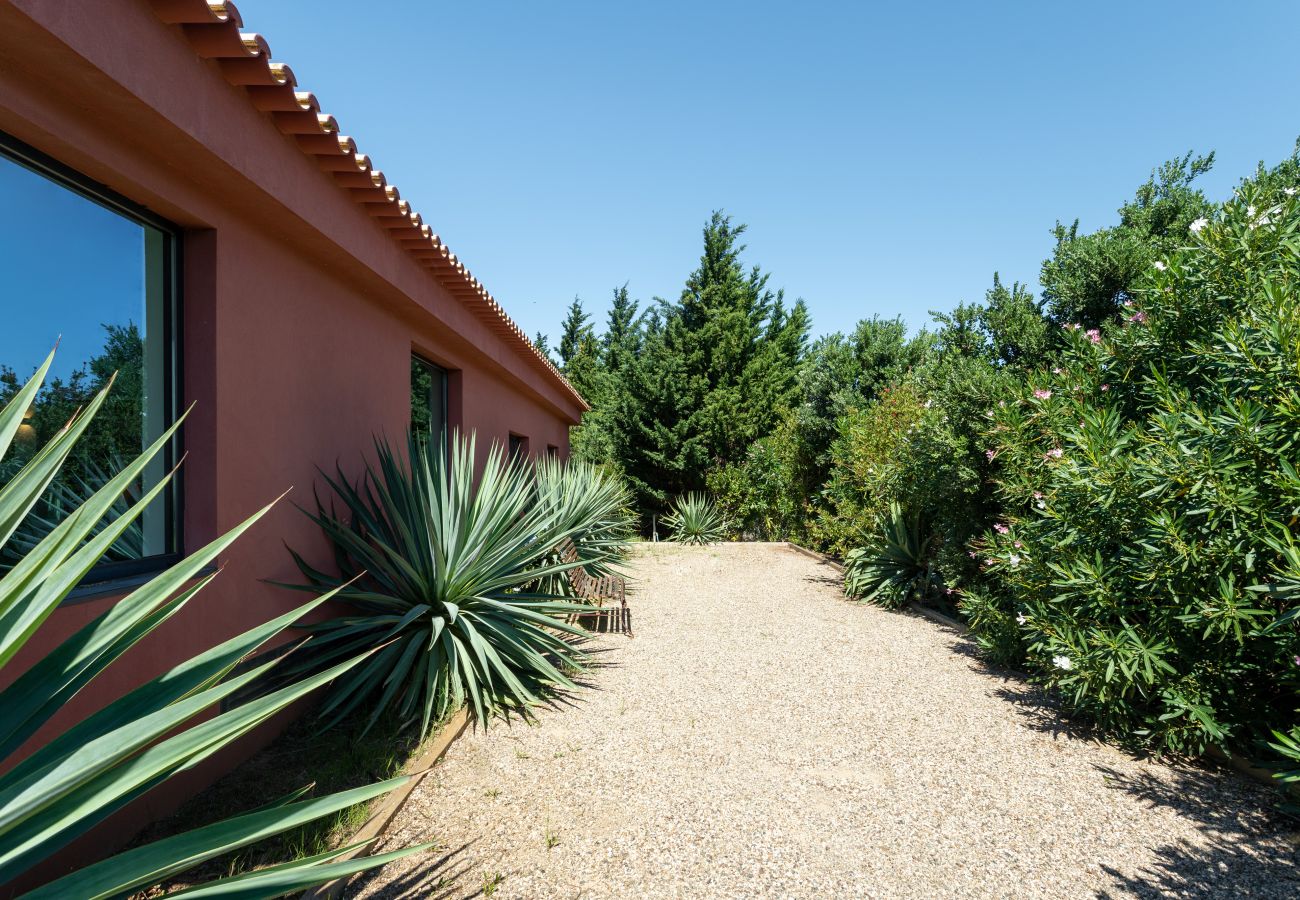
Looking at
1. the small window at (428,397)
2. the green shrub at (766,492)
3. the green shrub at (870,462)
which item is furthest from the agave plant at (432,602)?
the green shrub at (766,492)

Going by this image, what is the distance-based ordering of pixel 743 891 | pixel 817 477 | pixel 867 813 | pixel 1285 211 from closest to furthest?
pixel 743 891, pixel 867 813, pixel 1285 211, pixel 817 477

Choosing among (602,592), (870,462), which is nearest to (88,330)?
(602,592)

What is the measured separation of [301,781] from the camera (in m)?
3.19

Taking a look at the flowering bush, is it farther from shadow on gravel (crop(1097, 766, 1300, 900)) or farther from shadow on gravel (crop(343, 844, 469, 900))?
shadow on gravel (crop(343, 844, 469, 900))

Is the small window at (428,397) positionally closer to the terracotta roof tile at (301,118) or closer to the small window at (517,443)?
the terracotta roof tile at (301,118)

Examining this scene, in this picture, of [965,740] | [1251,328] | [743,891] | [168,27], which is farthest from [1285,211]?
[168,27]

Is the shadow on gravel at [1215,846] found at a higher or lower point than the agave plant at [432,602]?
lower

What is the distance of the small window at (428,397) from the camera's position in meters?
6.60

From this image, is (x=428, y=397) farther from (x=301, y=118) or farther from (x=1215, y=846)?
(x=1215, y=846)

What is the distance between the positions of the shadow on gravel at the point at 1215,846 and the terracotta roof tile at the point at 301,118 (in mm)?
4868

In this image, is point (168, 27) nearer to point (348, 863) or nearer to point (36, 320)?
point (36, 320)

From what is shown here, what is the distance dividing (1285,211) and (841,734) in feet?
12.9

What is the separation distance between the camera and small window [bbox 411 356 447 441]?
260 inches

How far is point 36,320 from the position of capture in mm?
2648
